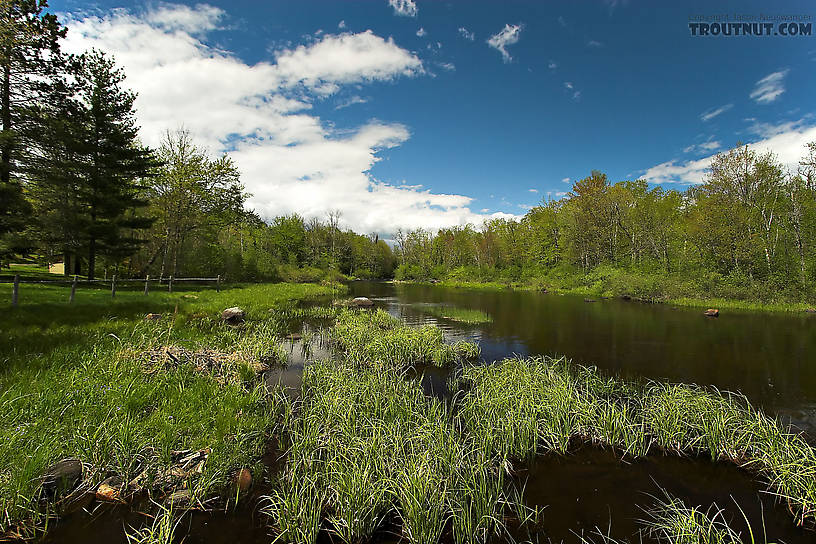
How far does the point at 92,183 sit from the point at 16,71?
7.31 meters

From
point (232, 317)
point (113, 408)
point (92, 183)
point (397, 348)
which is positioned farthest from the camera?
point (92, 183)

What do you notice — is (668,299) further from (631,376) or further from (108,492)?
(108,492)

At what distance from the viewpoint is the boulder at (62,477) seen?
4.64m

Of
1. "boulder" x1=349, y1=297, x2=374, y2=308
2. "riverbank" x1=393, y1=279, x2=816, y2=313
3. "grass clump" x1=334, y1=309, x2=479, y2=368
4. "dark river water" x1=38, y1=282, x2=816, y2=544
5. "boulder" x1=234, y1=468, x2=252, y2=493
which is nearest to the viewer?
"dark river water" x1=38, y1=282, x2=816, y2=544

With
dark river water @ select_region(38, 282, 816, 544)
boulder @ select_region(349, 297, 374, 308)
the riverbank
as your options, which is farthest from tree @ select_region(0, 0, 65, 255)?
the riverbank

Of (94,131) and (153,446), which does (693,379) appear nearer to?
(153,446)

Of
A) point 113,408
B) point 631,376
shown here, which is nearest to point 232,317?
point 113,408

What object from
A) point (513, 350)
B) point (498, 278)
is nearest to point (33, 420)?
point (513, 350)

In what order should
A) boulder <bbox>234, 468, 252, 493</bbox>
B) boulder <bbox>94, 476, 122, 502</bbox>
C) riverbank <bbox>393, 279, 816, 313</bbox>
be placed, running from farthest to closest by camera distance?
1. riverbank <bbox>393, 279, 816, 313</bbox>
2. boulder <bbox>234, 468, 252, 493</bbox>
3. boulder <bbox>94, 476, 122, 502</bbox>

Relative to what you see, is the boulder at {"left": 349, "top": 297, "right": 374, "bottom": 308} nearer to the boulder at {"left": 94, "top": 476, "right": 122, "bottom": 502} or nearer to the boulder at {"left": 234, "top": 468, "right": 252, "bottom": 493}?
the boulder at {"left": 234, "top": 468, "right": 252, "bottom": 493}

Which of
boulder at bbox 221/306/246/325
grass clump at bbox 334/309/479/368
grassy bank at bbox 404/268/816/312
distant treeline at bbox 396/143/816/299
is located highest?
distant treeline at bbox 396/143/816/299

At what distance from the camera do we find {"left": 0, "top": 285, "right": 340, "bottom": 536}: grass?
15.9 ft

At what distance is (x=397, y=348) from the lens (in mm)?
12961

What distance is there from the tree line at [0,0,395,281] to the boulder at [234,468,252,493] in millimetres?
17252
